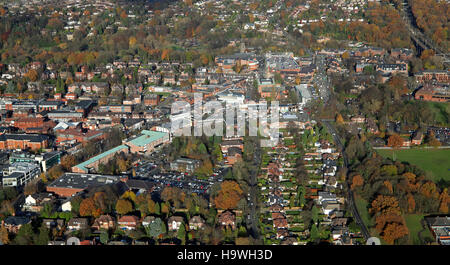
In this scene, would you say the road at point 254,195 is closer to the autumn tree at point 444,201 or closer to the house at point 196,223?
the house at point 196,223

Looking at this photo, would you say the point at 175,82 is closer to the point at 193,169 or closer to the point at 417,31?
the point at 193,169

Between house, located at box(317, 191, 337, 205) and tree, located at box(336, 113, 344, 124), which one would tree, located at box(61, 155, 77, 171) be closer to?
house, located at box(317, 191, 337, 205)

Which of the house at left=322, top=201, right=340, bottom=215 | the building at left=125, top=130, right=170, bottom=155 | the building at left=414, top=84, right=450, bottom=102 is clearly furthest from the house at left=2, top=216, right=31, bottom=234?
the building at left=414, top=84, right=450, bottom=102

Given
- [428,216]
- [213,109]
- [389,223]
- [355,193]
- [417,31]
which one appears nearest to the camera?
[389,223]

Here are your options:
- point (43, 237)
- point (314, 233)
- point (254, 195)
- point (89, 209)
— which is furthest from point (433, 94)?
point (43, 237)

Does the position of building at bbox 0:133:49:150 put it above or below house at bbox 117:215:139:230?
below
